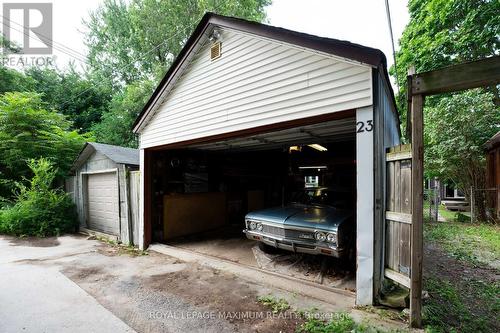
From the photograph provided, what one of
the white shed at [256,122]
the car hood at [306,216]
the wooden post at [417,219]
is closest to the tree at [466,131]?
the white shed at [256,122]

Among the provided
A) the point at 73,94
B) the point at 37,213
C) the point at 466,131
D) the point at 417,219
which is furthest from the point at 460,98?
the point at 73,94

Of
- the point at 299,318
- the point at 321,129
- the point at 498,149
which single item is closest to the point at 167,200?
the point at 321,129

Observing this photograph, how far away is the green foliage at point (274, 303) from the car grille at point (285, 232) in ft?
3.47

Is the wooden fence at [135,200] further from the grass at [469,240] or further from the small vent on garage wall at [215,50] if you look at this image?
the grass at [469,240]

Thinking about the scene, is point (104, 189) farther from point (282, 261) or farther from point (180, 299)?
point (282, 261)

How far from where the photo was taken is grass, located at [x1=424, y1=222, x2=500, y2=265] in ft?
18.3

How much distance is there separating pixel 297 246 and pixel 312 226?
0.45 metres

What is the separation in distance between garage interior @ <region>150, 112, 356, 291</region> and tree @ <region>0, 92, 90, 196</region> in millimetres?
6284

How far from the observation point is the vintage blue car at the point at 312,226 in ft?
13.4

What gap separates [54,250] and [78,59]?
65.4 feet

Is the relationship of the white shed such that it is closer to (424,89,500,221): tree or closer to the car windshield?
the car windshield

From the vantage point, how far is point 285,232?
4543mm

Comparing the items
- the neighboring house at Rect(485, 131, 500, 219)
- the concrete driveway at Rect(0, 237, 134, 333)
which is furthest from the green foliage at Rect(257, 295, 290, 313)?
the neighboring house at Rect(485, 131, 500, 219)

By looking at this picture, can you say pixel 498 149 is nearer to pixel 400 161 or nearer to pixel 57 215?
pixel 400 161
